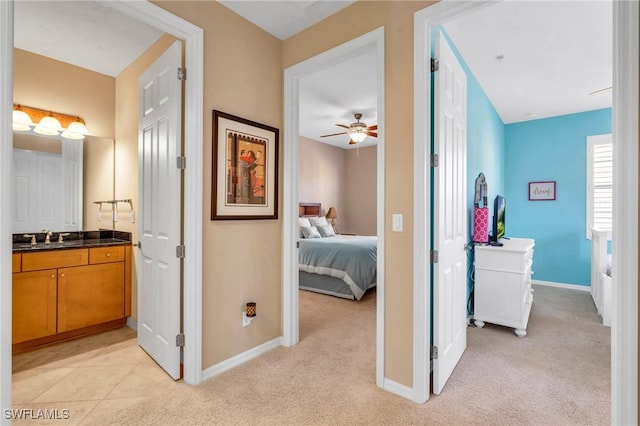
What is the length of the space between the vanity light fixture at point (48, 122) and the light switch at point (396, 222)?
11.1 feet

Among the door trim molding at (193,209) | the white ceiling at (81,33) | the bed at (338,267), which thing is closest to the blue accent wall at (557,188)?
the bed at (338,267)

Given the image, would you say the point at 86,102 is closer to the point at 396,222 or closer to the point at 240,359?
the point at 240,359

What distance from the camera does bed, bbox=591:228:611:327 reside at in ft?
10.5

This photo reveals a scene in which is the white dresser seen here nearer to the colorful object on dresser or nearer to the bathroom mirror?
the colorful object on dresser

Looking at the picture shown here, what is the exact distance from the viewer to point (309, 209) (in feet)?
22.1

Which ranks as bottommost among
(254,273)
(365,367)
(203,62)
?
(365,367)

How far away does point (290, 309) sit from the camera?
2.69m

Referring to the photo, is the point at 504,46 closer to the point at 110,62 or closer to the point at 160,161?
the point at 160,161

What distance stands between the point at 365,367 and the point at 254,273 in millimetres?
1147

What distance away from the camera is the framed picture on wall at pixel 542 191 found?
4.93m

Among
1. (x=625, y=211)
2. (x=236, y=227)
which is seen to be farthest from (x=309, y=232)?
(x=625, y=211)

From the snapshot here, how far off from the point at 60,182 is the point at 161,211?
180 centimetres

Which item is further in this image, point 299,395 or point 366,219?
point 366,219

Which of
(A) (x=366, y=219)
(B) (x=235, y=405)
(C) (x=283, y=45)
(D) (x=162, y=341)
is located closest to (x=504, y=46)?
(C) (x=283, y=45)
